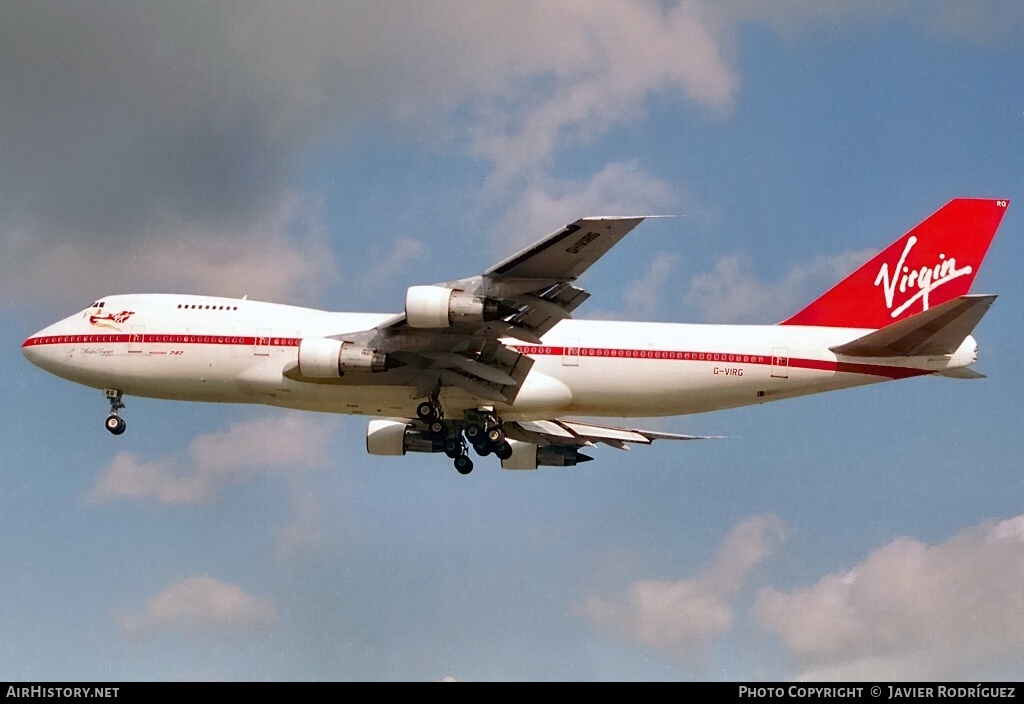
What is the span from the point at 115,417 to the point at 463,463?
35.1ft

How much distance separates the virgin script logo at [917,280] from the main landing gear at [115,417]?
22869 mm

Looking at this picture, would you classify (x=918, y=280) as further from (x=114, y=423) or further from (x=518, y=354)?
(x=114, y=423)

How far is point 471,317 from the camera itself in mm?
32562

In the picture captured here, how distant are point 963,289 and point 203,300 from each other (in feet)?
73.2

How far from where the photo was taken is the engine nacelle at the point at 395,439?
4078cm

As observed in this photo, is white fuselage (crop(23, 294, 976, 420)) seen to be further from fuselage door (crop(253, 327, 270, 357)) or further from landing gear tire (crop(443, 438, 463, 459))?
landing gear tire (crop(443, 438, 463, 459))

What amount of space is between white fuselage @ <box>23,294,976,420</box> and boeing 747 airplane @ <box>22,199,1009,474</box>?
0.14 ft

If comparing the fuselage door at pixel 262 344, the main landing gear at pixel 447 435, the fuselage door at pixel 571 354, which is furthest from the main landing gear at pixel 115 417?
the fuselage door at pixel 571 354

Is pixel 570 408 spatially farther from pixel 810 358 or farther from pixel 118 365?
pixel 118 365

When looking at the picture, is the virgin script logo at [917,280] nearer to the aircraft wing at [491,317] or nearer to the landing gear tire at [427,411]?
the aircraft wing at [491,317]
